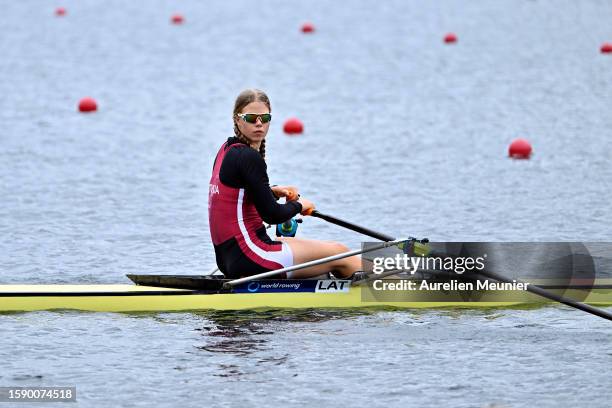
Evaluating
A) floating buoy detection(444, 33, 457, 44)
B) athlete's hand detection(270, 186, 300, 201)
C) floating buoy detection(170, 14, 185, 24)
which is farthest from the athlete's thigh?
floating buoy detection(170, 14, 185, 24)

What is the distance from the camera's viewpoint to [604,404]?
8.66 meters

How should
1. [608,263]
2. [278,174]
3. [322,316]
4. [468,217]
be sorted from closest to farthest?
[322,316]
[608,263]
[468,217]
[278,174]

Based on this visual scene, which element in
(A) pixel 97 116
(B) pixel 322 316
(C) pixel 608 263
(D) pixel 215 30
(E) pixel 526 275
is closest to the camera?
(B) pixel 322 316

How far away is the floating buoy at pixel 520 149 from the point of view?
18484 millimetres

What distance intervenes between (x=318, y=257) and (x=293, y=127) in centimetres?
1012

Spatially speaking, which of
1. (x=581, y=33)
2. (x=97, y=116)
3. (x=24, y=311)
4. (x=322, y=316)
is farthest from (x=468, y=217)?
(x=581, y=33)

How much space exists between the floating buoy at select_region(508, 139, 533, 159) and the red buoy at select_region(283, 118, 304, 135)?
3.65 meters

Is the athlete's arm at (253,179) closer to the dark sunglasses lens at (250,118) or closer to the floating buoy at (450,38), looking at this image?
the dark sunglasses lens at (250,118)

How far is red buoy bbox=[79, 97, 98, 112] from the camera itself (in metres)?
23.0

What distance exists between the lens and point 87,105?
906 inches

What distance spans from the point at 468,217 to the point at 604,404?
21.2 feet

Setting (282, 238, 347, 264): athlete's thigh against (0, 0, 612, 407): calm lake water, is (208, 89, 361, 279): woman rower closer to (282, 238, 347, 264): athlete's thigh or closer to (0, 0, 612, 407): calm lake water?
(282, 238, 347, 264): athlete's thigh

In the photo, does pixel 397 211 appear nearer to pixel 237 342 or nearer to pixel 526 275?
pixel 526 275

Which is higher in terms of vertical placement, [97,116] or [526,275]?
[97,116]
